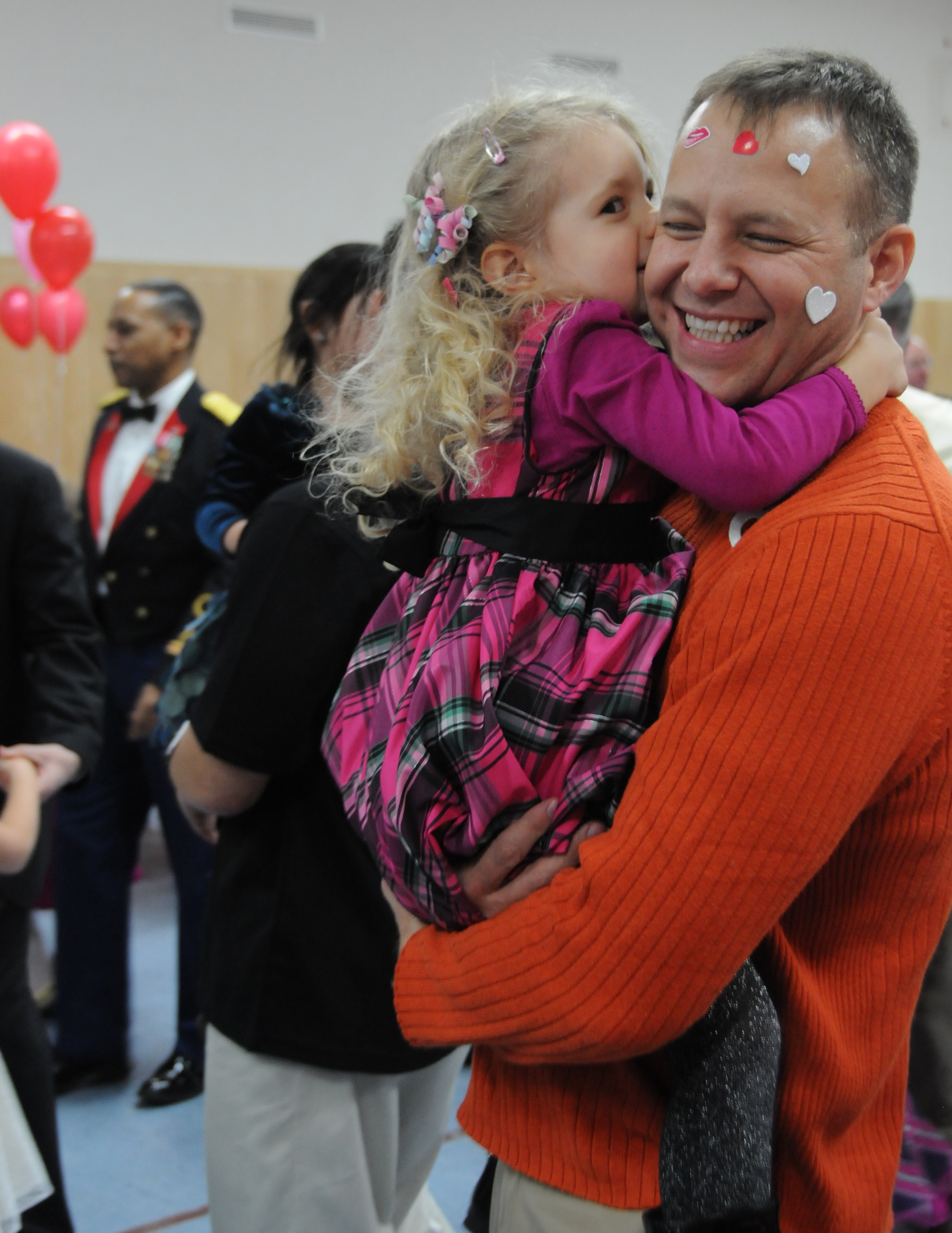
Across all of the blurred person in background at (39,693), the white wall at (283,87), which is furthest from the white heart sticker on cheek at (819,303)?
the white wall at (283,87)

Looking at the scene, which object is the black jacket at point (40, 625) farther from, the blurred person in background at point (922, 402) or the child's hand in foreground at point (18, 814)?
the blurred person in background at point (922, 402)

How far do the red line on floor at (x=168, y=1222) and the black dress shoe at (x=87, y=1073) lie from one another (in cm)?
62

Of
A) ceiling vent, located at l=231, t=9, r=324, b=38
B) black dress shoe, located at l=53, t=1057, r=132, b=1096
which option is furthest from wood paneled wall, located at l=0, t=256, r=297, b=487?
black dress shoe, located at l=53, t=1057, r=132, b=1096

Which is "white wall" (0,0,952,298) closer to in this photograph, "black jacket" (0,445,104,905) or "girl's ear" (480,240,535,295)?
"black jacket" (0,445,104,905)

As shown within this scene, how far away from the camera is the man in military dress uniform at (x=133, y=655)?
118 inches

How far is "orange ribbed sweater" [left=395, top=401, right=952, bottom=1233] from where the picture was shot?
2.79 ft

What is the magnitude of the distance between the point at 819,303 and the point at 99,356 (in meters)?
5.64

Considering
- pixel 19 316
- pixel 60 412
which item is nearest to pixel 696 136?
pixel 19 316

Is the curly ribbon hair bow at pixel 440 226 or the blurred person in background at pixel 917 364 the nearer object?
the curly ribbon hair bow at pixel 440 226

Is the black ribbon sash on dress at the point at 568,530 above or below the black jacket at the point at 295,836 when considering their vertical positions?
above

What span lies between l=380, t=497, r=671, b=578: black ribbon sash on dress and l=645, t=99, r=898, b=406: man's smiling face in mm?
153

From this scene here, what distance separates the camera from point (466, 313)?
125 centimetres

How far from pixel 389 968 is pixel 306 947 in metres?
0.12

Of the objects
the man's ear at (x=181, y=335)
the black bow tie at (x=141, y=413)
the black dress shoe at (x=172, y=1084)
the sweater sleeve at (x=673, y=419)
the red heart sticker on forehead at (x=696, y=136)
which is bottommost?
the black dress shoe at (x=172, y=1084)
